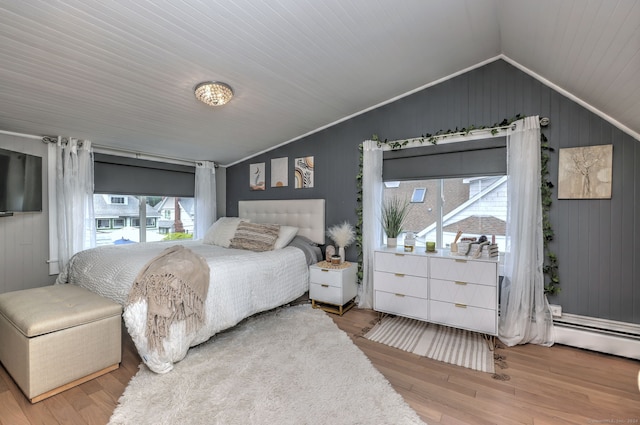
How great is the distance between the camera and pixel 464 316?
2605mm

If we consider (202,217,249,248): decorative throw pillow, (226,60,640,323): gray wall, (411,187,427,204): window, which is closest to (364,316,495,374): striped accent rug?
(226,60,640,323): gray wall

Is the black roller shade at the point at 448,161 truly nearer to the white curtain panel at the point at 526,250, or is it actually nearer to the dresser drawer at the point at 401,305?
the white curtain panel at the point at 526,250

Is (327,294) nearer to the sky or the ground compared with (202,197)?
nearer to the ground

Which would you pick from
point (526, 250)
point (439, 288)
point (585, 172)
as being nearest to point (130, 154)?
point (439, 288)

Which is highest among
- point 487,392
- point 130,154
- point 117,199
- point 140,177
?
point 130,154

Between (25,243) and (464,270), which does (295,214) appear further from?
(25,243)

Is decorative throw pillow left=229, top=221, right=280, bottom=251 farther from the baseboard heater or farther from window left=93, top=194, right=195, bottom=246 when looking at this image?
the baseboard heater

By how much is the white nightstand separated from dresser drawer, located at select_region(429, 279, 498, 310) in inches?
36.2

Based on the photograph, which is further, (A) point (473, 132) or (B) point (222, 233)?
(B) point (222, 233)

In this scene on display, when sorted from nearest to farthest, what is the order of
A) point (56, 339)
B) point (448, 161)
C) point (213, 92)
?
point (56, 339), point (213, 92), point (448, 161)

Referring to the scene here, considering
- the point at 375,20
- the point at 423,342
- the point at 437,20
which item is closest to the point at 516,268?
the point at 423,342

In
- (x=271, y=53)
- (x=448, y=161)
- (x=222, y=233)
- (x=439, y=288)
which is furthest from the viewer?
(x=222, y=233)

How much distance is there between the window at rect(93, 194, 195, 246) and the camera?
3836mm

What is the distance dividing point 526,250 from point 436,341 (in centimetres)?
113
